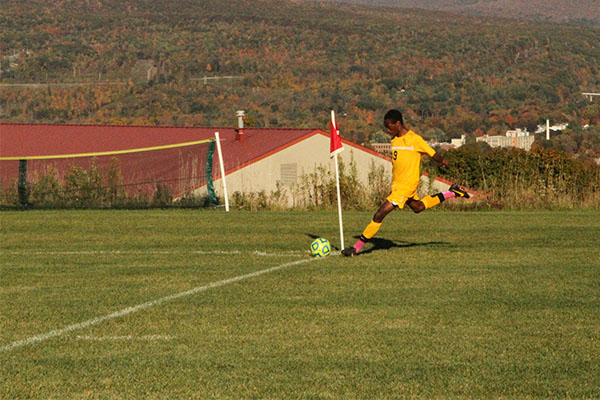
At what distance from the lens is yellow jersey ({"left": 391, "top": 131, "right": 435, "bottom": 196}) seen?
12703mm

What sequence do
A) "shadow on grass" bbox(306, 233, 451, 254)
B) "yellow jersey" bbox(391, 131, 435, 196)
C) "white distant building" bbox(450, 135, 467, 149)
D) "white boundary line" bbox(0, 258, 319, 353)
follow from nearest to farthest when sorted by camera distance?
1. "white boundary line" bbox(0, 258, 319, 353)
2. "yellow jersey" bbox(391, 131, 435, 196)
3. "shadow on grass" bbox(306, 233, 451, 254)
4. "white distant building" bbox(450, 135, 467, 149)

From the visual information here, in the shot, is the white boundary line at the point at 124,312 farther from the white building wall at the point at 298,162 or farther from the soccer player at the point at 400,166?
the white building wall at the point at 298,162

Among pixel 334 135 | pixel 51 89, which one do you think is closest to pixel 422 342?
pixel 334 135

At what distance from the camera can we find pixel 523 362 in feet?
22.9

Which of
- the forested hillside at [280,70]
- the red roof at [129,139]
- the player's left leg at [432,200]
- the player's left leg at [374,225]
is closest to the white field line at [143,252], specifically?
the player's left leg at [374,225]

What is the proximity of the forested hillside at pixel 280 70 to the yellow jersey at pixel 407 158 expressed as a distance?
6518cm

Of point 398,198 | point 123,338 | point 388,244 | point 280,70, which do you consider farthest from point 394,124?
point 280,70

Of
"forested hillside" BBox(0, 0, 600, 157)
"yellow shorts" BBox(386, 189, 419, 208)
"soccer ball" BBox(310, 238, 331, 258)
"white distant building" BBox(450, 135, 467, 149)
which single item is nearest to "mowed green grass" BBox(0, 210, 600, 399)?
"soccer ball" BBox(310, 238, 331, 258)

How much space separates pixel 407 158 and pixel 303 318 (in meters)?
4.72

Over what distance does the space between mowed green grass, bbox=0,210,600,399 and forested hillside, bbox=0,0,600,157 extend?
65.5 meters

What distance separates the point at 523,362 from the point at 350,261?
18.0 ft

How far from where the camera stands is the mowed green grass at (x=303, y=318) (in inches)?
256

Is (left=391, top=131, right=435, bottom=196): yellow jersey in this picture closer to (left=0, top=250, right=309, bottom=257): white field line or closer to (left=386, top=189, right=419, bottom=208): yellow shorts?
(left=386, top=189, right=419, bottom=208): yellow shorts

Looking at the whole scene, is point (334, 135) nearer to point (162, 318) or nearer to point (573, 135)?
point (162, 318)
